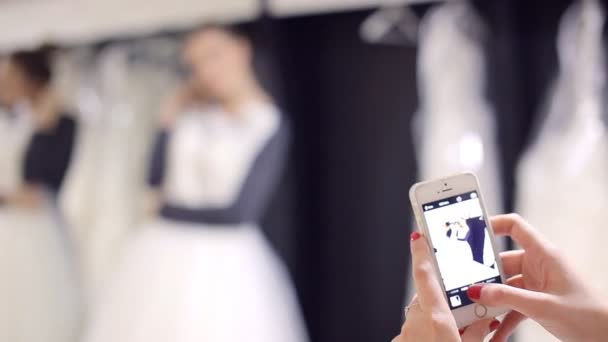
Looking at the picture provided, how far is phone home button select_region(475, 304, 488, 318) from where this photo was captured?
520 mm

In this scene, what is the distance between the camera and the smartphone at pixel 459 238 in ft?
1.72

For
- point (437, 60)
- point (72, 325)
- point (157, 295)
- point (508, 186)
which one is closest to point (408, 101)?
point (437, 60)

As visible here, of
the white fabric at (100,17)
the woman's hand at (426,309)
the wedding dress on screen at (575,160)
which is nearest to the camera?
the woman's hand at (426,309)

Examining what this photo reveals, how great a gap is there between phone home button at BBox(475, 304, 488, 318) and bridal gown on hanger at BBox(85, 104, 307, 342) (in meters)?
0.53

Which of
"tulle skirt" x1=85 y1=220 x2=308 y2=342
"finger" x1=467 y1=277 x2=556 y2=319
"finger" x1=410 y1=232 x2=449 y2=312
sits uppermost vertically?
"finger" x1=410 y1=232 x2=449 y2=312

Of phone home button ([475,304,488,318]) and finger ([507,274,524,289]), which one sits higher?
finger ([507,274,524,289])

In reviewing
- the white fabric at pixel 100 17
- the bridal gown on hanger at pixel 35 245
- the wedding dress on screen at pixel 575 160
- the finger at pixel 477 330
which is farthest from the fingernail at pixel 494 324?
the bridal gown on hanger at pixel 35 245

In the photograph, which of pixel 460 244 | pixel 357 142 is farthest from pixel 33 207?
pixel 460 244

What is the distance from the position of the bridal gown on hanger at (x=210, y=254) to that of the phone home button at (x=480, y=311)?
526 mm

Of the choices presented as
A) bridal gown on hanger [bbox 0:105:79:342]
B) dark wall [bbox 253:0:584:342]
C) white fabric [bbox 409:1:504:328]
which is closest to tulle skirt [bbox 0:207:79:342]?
bridal gown on hanger [bbox 0:105:79:342]

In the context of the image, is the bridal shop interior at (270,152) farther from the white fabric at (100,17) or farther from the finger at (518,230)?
the finger at (518,230)

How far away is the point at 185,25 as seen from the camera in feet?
3.64

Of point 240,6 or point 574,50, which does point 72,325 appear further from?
point 574,50

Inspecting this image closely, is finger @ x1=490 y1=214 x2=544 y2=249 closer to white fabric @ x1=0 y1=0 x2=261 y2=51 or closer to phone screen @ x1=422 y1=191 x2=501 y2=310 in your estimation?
phone screen @ x1=422 y1=191 x2=501 y2=310
